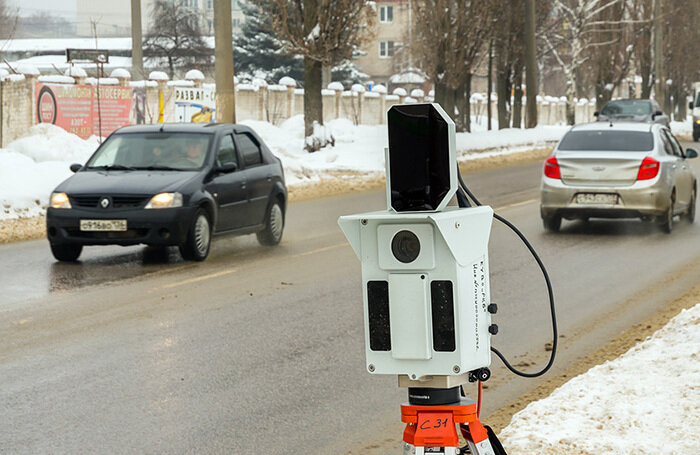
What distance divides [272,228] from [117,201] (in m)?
2.52

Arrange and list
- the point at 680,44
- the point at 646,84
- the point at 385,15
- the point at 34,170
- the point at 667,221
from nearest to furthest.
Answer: the point at 667,221
the point at 34,170
the point at 646,84
the point at 680,44
the point at 385,15

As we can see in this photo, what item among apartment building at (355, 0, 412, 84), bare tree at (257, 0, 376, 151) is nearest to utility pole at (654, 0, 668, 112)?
bare tree at (257, 0, 376, 151)

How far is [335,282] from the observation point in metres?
11.3

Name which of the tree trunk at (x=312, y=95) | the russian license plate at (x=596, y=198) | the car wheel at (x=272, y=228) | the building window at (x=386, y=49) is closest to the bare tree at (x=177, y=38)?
the building window at (x=386, y=49)

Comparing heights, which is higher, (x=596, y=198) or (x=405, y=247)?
(x=405, y=247)

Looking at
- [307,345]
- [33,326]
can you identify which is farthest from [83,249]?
[307,345]

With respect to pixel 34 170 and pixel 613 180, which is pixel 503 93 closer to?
pixel 34 170

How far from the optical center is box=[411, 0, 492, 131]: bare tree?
38.0 m

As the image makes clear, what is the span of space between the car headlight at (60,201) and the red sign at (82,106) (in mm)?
19082

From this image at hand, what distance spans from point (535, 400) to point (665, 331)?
1.77 metres

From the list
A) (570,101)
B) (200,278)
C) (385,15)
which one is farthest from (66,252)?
(385,15)

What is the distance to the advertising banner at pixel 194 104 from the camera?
39281 mm

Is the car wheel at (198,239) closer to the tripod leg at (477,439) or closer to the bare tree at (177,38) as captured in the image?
the tripod leg at (477,439)

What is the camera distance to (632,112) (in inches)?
1629
